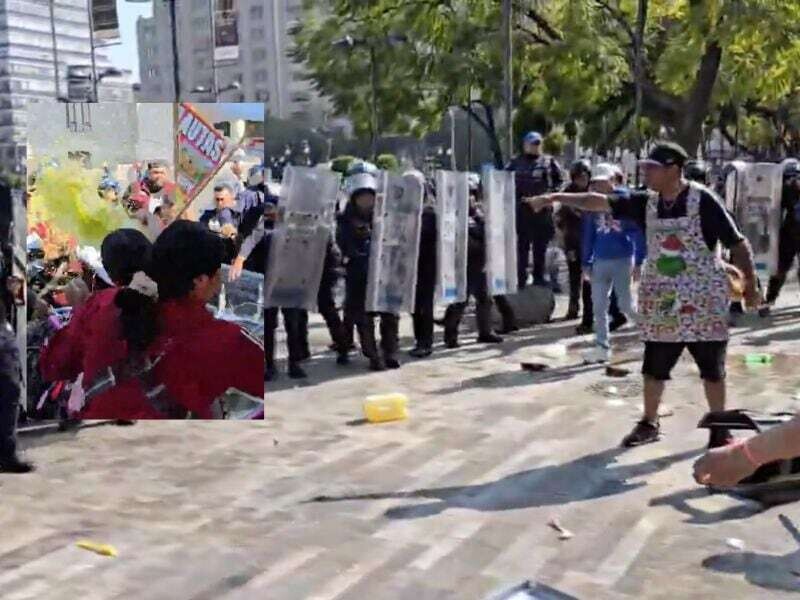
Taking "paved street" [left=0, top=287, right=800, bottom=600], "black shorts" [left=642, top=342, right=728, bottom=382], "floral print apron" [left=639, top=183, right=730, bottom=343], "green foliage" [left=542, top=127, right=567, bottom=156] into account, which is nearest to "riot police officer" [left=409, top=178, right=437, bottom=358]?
"paved street" [left=0, top=287, right=800, bottom=600]

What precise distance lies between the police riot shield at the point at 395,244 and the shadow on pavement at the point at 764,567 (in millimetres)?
5060

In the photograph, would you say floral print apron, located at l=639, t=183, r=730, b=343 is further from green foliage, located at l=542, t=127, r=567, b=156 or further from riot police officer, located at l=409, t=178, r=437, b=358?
green foliage, located at l=542, t=127, r=567, b=156

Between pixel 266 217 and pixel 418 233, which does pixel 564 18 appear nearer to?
pixel 418 233

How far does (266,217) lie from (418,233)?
237cm

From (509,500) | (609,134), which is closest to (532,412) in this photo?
(509,500)

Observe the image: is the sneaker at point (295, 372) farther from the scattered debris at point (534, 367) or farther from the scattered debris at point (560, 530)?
the scattered debris at point (560, 530)

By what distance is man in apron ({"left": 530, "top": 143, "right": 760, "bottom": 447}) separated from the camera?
6.18m

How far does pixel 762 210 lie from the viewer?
1238cm

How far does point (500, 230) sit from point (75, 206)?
5.82 m

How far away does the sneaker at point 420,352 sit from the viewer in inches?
396

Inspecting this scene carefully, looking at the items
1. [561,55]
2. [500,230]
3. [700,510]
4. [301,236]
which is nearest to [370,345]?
[301,236]

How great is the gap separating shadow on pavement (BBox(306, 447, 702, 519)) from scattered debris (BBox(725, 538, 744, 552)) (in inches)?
33.3

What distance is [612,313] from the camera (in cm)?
1146

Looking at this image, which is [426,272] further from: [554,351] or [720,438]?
[720,438]
